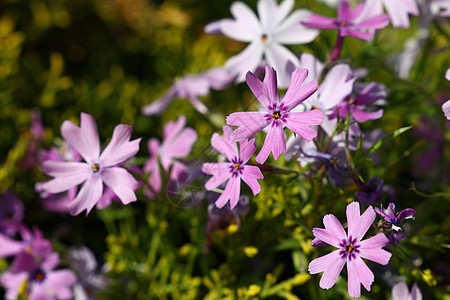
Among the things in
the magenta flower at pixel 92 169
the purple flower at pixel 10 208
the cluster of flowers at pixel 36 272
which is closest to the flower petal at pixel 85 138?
Answer: the magenta flower at pixel 92 169

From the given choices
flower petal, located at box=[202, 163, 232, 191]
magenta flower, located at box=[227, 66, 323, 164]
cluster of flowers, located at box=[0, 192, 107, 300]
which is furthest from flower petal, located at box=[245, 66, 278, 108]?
cluster of flowers, located at box=[0, 192, 107, 300]

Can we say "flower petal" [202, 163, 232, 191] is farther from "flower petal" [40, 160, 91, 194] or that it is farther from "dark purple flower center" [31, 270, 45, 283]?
"dark purple flower center" [31, 270, 45, 283]

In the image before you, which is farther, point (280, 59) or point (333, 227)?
point (280, 59)

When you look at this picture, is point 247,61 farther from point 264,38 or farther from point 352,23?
point 352,23

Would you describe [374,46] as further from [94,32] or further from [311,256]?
[94,32]

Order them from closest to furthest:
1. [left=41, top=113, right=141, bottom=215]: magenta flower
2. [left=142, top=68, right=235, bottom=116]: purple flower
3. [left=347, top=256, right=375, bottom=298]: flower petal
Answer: [left=347, top=256, right=375, bottom=298]: flower petal < [left=41, top=113, right=141, bottom=215]: magenta flower < [left=142, top=68, right=235, bottom=116]: purple flower

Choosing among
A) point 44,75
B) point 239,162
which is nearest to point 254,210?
point 239,162

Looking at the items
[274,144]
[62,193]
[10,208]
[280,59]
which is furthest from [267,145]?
[10,208]
